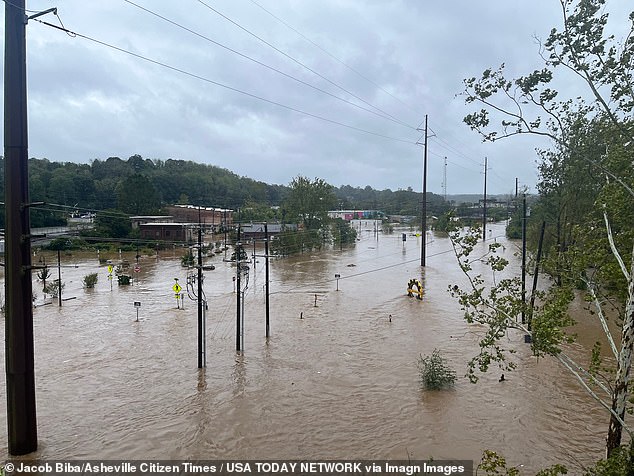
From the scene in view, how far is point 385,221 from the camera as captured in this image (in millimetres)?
88312

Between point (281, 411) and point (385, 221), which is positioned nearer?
point (281, 411)

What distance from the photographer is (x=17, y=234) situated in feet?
25.4

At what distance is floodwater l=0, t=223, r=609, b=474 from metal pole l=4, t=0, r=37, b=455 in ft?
4.36

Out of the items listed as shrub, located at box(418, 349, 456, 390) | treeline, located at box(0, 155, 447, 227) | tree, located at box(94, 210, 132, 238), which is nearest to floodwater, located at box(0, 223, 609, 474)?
shrub, located at box(418, 349, 456, 390)

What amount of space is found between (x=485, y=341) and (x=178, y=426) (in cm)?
712

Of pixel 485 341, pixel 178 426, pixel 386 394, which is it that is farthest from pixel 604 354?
pixel 178 426

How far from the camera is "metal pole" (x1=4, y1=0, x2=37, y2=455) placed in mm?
7672

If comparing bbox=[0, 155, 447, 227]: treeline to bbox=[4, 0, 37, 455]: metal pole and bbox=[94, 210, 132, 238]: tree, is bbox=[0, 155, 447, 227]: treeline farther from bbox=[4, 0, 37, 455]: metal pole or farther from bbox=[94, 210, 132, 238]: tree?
bbox=[4, 0, 37, 455]: metal pole

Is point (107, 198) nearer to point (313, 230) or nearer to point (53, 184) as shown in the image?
point (53, 184)

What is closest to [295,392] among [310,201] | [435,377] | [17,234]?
[435,377]

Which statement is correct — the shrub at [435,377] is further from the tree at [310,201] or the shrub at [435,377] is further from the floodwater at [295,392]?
the tree at [310,201]

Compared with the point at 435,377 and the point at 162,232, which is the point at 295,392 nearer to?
the point at 435,377

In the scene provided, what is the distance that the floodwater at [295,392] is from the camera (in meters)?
8.95

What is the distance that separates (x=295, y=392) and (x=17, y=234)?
23.3ft
